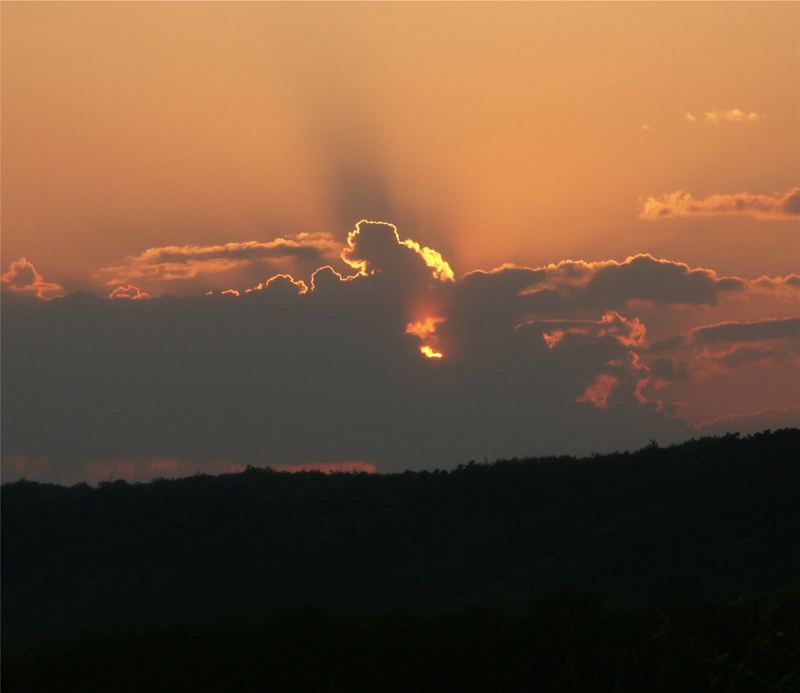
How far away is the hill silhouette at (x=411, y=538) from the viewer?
44250 millimetres

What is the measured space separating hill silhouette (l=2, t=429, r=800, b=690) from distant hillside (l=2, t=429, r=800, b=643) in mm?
96

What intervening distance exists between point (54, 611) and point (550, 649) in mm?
26313

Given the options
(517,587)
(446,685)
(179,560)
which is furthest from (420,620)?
(179,560)

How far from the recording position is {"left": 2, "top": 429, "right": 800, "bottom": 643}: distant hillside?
44.7 metres

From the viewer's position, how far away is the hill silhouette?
145ft

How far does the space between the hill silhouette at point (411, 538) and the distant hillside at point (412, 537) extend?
0.10 meters

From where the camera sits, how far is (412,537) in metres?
53.3

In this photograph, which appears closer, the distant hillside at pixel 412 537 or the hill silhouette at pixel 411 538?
the hill silhouette at pixel 411 538

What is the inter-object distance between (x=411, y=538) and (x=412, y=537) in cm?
11

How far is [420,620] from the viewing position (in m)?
30.0

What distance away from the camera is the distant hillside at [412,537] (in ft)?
147

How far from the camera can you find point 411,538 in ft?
175

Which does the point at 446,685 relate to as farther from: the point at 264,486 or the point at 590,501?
the point at 264,486

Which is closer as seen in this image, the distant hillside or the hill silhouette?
the hill silhouette
